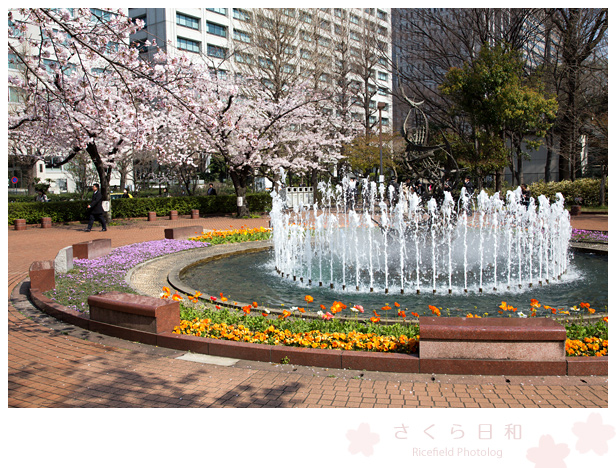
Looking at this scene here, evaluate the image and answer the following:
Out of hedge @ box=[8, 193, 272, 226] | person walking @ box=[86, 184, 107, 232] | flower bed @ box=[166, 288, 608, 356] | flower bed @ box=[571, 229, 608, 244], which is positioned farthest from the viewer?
hedge @ box=[8, 193, 272, 226]

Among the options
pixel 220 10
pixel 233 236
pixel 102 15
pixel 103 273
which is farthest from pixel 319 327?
pixel 220 10

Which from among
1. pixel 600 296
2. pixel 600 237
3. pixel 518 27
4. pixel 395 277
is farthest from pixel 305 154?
pixel 600 296

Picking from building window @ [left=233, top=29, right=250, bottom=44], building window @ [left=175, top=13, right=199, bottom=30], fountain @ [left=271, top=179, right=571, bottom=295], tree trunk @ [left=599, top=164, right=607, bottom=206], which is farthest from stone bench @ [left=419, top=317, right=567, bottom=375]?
building window @ [left=175, top=13, right=199, bottom=30]

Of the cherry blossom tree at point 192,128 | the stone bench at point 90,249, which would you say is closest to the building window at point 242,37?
the cherry blossom tree at point 192,128

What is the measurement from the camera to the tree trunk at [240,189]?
25.2m

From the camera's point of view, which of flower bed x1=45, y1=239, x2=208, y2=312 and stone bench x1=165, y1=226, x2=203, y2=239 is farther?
stone bench x1=165, y1=226, x2=203, y2=239

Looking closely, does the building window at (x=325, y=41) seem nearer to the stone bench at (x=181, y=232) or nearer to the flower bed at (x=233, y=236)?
the flower bed at (x=233, y=236)

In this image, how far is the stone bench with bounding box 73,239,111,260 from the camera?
1134 cm

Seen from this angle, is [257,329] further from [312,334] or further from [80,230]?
[80,230]

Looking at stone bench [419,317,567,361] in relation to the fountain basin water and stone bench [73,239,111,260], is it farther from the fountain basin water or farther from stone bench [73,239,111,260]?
stone bench [73,239,111,260]

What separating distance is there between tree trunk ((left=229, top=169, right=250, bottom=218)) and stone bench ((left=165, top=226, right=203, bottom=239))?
388 inches

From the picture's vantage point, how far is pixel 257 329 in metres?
5.92

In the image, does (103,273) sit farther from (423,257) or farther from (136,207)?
(136,207)

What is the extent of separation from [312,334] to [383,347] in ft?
2.68
